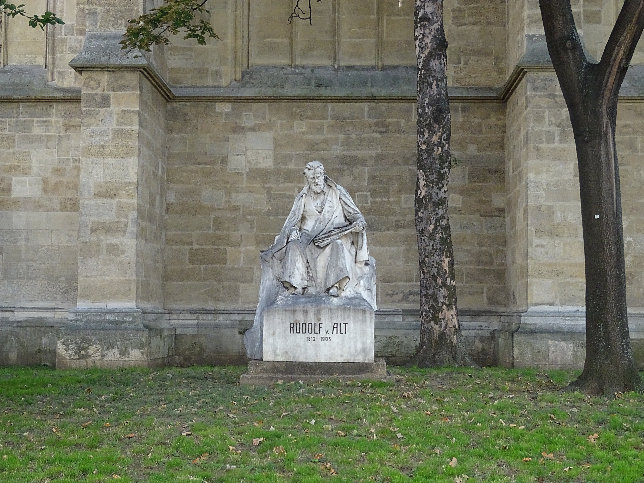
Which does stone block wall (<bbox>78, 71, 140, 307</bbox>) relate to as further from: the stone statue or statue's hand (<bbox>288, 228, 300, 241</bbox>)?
statue's hand (<bbox>288, 228, 300, 241</bbox>)

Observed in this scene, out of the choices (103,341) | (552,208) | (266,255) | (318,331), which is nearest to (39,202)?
(103,341)

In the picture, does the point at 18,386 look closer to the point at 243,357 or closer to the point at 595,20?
the point at 243,357

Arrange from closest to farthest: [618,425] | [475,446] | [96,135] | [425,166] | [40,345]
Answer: [475,446]
[618,425]
[425,166]
[96,135]
[40,345]

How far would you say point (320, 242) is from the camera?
1078cm

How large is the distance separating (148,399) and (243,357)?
5.90 metres

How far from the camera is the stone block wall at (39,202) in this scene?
51.3 ft

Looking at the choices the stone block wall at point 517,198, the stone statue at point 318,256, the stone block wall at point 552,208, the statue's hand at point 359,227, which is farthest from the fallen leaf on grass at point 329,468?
the stone block wall at point 517,198

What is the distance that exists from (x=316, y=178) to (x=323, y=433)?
4.13m

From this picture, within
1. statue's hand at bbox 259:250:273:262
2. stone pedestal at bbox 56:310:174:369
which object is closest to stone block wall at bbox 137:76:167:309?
stone pedestal at bbox 56:310:174:369

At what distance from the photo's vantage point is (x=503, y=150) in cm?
1578

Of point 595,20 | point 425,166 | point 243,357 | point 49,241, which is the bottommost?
point 243,357

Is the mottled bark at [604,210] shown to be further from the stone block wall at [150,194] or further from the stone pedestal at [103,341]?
the stone block wall at [150,194]

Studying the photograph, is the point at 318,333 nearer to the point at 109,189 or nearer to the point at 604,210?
the point at 604,210

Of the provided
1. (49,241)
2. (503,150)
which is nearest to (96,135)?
(49,241)
